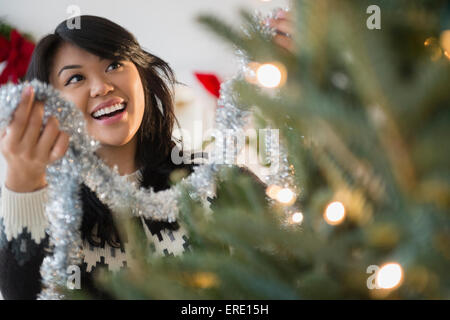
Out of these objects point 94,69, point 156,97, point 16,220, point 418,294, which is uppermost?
point 156,97

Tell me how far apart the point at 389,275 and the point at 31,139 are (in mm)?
357

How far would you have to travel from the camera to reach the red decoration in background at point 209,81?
5.64 feet

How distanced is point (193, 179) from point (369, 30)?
14.0 inches

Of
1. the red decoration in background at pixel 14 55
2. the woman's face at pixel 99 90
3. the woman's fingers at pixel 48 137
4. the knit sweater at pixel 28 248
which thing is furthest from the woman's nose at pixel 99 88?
the red decoration in background at pixel 14 55

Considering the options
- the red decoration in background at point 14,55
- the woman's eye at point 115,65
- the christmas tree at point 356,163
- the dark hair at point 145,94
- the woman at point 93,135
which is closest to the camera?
the christmas tree at point 356,163

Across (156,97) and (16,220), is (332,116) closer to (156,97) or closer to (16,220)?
(16,220)

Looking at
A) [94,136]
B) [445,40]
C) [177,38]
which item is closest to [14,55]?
[177,38]

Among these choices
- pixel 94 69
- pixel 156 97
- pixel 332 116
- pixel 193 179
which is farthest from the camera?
pixel 156 97

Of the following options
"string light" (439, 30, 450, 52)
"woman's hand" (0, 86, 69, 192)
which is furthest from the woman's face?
"string light" (439, 30, 450, 52)

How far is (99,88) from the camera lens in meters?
0.79

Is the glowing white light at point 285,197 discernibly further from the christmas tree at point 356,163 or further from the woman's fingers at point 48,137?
the woman's fingers at point 48,137

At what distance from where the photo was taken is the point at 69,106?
425 millimetres

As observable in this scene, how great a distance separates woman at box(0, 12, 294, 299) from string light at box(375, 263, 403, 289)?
0.88ft

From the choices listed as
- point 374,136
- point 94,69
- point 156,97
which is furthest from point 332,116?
point 156,97
